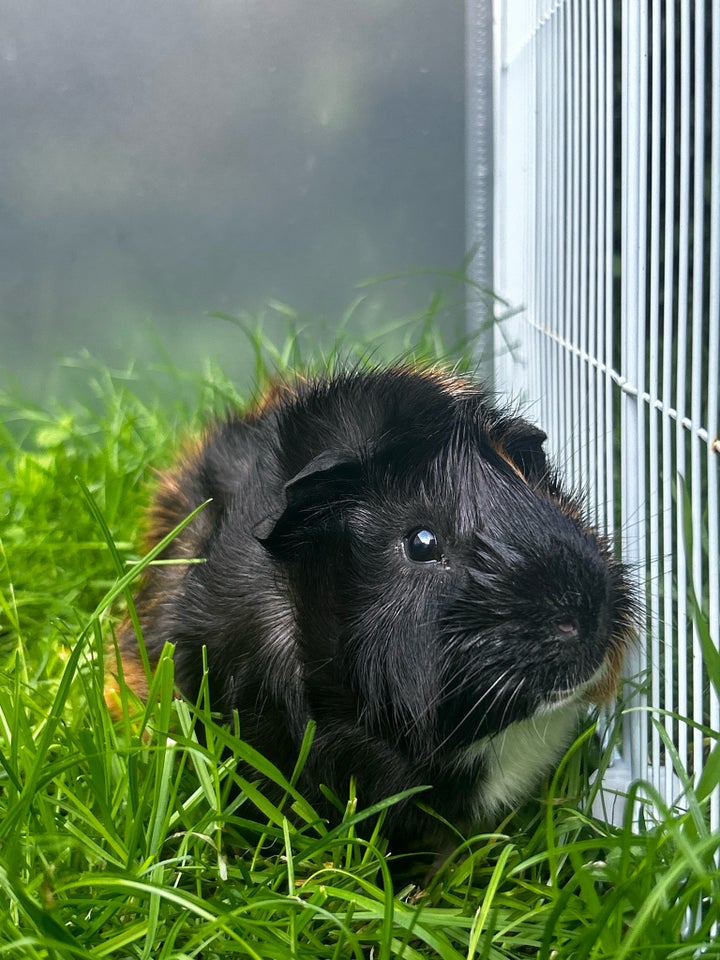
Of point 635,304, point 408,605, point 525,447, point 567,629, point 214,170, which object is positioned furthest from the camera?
point 214,170

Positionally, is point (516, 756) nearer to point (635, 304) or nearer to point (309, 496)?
point (309, 496)

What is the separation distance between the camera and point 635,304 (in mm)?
1670

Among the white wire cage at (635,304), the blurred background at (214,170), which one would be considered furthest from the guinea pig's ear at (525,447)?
the blurred background at (214,170)

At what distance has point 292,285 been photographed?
3551 mm

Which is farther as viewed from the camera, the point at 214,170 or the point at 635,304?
the point at 214,170

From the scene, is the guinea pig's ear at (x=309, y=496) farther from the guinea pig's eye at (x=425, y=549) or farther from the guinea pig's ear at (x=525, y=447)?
the guinea pig's ear at (x=525, y=447)

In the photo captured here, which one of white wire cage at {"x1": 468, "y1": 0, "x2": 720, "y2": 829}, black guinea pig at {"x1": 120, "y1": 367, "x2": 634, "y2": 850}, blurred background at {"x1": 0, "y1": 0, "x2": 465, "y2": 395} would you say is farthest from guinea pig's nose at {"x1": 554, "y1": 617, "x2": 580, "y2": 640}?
blurred background at {"x1": 0, "y1": 0, "x2": 465, "y2": 395}

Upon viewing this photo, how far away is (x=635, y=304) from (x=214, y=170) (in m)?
2.13

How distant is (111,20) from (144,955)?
290 centimetres

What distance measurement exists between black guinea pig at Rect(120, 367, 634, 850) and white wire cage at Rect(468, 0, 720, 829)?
0.38ft

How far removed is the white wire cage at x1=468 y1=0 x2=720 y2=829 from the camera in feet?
4.34

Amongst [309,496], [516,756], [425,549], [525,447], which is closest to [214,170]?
[525,447]

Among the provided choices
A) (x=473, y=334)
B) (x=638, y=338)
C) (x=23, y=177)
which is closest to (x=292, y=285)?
(x=473, y=334)

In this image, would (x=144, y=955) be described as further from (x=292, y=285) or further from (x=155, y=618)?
(x=292, y=285)
